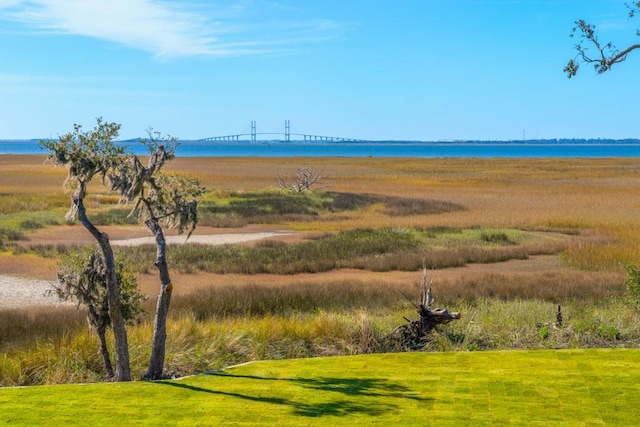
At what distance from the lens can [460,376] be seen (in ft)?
35.1

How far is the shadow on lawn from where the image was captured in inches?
364

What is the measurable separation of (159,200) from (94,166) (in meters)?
1.06

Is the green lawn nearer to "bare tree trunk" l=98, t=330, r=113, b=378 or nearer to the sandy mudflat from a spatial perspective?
"bare tree trunk" l=98, t=330, r=113, b=378

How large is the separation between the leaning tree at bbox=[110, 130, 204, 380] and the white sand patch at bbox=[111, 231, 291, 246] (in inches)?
828

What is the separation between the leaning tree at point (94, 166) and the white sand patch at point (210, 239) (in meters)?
21.3

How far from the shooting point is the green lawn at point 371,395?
902 cm

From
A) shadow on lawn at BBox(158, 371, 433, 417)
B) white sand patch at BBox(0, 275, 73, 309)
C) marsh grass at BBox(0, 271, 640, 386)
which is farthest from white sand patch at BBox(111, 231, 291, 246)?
shadow on lawn at BBox(158, 371, 433, 417)

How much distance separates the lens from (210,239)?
3516 cm

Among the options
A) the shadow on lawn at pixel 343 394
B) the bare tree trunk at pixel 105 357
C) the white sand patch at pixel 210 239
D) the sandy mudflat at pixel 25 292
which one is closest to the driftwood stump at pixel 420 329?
the shadow on lawn at pixel 343 394

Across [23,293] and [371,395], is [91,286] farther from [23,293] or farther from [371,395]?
[23,293]

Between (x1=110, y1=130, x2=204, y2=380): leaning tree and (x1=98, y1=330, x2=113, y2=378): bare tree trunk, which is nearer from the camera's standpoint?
(x1=110, y1=130, x2=204, y2=380): leaning tree

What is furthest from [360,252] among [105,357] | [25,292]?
[105,357]

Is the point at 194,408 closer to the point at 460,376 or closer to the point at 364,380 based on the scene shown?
the point at 364,380

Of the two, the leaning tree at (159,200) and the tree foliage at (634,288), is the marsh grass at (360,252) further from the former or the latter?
the leaning tree at (159,200)
